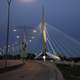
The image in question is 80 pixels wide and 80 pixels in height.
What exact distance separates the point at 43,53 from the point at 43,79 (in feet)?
170

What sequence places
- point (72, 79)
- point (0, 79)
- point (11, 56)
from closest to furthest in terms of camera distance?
point (0, 79)
point (72, 79)
point (11, 56)

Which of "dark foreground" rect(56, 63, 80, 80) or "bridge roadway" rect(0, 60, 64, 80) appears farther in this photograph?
"dark foreground" rect(56, 63, 80, 80)

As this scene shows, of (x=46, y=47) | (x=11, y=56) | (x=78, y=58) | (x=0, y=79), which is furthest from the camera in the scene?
(x=11, y=56)

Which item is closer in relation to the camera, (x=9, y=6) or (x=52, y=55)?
(x=9, y=6)

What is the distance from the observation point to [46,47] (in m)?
71.4

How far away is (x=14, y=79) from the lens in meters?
20.9

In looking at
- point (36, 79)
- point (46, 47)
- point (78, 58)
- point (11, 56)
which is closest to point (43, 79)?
point (36, 79)

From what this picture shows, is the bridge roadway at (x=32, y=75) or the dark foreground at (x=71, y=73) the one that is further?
the dark foreground at (x=71, y=73)

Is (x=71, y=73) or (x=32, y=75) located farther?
(x=71, y=73)

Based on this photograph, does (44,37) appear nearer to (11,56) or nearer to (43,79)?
(11,56)

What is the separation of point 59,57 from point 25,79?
165ft

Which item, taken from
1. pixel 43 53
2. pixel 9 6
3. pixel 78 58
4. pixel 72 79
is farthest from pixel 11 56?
pixel 72 79

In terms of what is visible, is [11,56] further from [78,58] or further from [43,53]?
[78,58]

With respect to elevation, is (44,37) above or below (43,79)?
above
